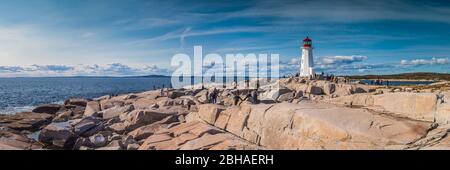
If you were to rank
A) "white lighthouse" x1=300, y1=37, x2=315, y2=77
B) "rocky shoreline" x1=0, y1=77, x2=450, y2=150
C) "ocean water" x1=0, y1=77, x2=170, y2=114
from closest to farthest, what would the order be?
"rocky shoreline" x1=0, y1=77, x2=450, y2=150
"ocean water" x1=0, y1=77, x2=170, y2=114
"white lighthouse" x1=300, y1=37, x2=315, y2=77

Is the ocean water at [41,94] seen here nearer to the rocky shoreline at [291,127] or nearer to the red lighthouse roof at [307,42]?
the rocky shoreline at [291,127]

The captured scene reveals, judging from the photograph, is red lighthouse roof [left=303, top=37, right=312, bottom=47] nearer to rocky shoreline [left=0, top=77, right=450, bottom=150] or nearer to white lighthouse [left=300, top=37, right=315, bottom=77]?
white lighthouse [left=300, top=37, right=315, bottom=77]

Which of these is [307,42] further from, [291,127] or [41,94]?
[41,94]

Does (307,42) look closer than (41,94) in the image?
Yes

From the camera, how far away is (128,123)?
23.4 metres

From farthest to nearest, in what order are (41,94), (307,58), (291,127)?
(41,94) < (307,58) < (291,127)

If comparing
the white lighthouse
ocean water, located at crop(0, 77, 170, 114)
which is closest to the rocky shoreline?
ocean water, located at crop(0, 77, 170, 114)

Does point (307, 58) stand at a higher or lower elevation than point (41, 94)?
higher

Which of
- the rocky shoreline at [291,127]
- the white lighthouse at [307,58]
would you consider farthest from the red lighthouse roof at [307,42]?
the rocky shoreline at [291,127]

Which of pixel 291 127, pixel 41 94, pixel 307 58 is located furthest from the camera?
pixel 41 94

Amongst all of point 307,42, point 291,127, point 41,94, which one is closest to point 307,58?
point 307,42

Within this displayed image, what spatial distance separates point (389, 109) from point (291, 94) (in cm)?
1916

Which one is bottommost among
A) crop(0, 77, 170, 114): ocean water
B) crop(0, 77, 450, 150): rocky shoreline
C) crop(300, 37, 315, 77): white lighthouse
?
crop(0, 77, 170, 114): ocean water
